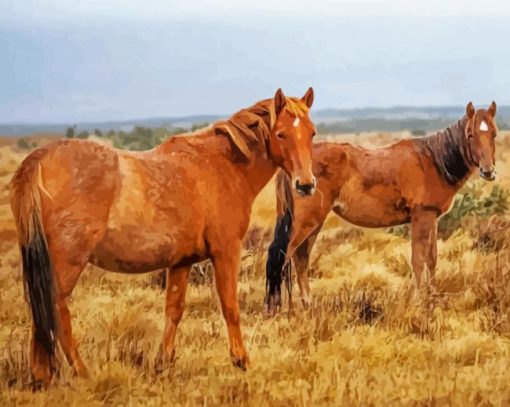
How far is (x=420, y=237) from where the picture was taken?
534 cm

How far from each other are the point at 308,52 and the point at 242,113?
1113mm

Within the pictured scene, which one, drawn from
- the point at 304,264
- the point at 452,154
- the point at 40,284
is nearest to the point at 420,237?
the point at 452,154

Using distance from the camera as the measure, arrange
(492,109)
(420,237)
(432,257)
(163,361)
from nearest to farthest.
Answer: (163,361) → (492,109) → (432,257) → (420,237)

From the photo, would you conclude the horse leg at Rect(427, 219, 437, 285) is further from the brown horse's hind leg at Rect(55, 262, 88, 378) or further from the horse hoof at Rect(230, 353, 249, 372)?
the brown horse's hind leg at Rect(55, 262, 88, 378)

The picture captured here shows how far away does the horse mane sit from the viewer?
3906 millimetres

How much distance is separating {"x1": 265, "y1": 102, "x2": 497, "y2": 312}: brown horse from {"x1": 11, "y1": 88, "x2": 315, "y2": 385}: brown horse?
1082 mm

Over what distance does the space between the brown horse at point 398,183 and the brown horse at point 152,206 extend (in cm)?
108

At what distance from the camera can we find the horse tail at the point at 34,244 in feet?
11.3

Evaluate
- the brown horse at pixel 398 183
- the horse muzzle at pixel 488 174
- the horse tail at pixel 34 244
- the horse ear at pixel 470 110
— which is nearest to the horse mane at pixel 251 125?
the horse tail at pixel 34 244

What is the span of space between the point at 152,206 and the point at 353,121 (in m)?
1.89

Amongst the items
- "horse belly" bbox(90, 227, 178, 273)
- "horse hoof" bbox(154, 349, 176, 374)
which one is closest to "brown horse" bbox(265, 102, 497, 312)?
"horse hoof" bbox(154, 349, 176, 374)

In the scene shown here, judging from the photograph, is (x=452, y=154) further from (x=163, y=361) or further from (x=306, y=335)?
(x=163, y=361)

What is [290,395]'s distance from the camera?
3.82 metres

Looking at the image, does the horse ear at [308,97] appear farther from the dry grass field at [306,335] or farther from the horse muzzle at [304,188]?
the dry grass field at [306,335]
